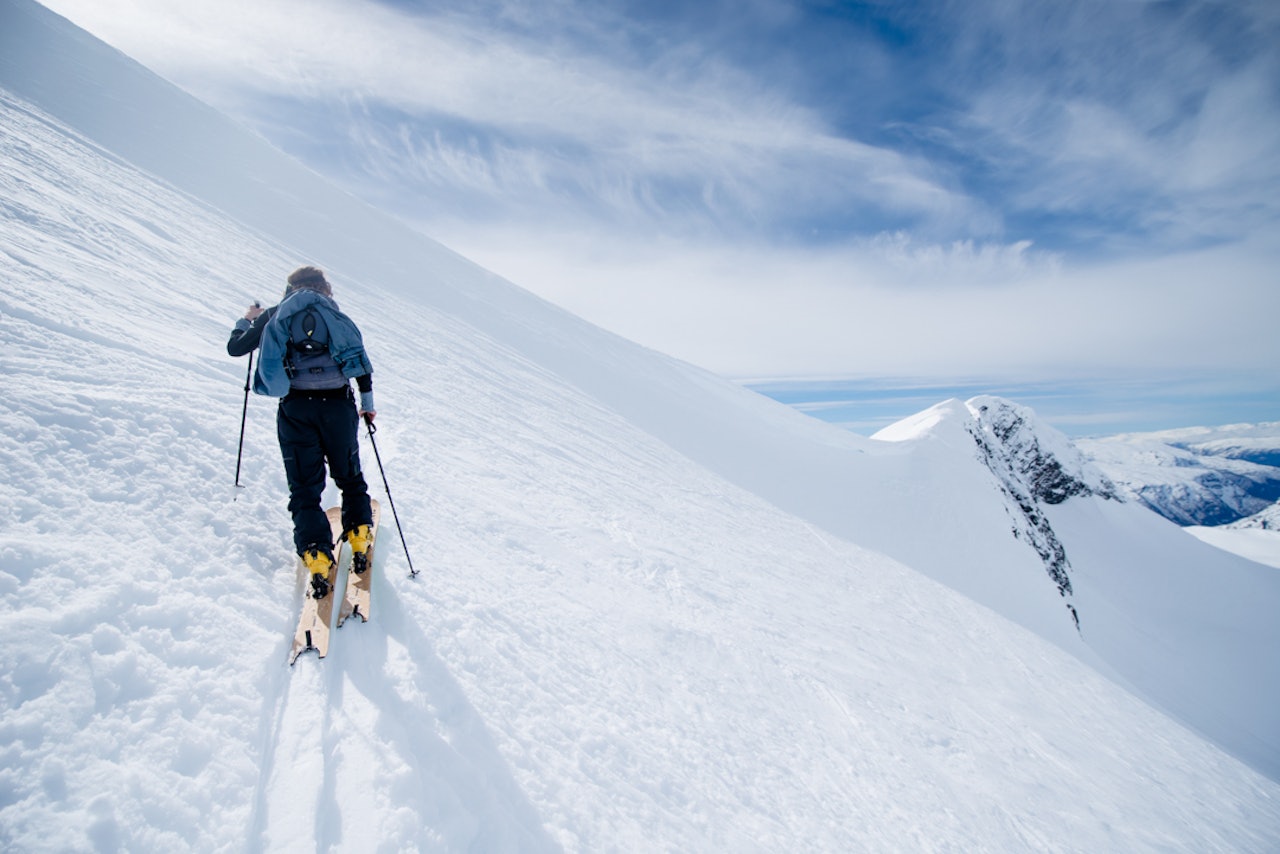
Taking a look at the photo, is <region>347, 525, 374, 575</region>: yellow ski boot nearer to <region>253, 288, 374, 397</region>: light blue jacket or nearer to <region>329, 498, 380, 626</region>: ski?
<region>329, 498, 380, 626</region>: ski

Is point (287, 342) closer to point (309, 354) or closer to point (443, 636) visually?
point (309, 354)

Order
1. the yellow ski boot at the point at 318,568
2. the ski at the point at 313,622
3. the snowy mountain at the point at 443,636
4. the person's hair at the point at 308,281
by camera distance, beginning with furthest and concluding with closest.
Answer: the person's hair at the point at 308,281 < the yellow ski boot at the point at 318,568 < the ski at the point at 313,622 < the snowy mountain at the point at 443,636

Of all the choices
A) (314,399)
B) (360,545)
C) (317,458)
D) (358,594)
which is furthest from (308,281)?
(358,594)

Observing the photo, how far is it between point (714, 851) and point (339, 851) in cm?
230

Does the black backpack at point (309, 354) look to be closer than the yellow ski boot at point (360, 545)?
Yes

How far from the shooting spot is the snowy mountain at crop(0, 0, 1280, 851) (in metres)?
2.63

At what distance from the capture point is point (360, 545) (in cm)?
425

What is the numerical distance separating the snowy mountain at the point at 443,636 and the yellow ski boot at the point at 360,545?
30cm

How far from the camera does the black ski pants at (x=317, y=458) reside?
3916 millimetres

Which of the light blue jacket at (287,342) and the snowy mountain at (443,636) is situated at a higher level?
the light blue jacket at (287,342)

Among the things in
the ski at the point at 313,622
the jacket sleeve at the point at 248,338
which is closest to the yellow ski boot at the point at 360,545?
the ski at the point at 313,622

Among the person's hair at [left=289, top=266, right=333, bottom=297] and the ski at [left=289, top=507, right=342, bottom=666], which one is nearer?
the ski at [left=289, top=507, right=342, bottom=666]

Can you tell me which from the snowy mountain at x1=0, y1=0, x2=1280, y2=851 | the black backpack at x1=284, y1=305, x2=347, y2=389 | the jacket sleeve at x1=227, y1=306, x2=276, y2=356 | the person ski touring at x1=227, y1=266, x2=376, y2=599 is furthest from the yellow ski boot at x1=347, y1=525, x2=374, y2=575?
the jacket sleeve at x1=227, y1=306, x2=276, y2=356

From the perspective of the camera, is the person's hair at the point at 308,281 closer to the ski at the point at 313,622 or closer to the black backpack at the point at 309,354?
the black backpack at the point at 309,354
